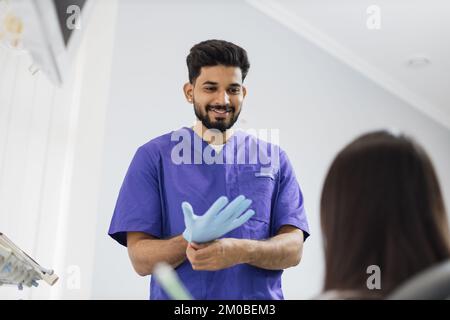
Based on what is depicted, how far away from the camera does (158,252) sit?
4.01 ft

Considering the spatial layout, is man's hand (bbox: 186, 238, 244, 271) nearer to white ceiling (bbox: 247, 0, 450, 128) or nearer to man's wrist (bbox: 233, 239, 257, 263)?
man's wrist (bbox: 233, 239, 257, 263)

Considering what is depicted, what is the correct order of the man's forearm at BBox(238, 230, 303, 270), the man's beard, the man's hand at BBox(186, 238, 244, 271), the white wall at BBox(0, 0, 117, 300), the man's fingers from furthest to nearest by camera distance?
the white wall at BBox(0, 0, 117, 300)
the man's beard
the man's forearm at BBox(238, 230, 303, 270)
the man's hand at BBox(186, 238, 244, 271)
the man's fingers

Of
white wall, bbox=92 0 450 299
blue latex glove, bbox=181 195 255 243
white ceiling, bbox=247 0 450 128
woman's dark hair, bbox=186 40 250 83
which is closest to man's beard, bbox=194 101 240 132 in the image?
woman's dark hair, bbox=186 40 250 83

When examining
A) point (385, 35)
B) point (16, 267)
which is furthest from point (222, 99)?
point (385, 35)

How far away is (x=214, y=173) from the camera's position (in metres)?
1.36

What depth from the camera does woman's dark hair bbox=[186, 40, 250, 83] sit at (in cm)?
142

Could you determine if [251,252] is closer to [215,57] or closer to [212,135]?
[212,135]

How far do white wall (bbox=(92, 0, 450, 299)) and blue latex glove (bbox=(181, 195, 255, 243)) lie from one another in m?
0.70

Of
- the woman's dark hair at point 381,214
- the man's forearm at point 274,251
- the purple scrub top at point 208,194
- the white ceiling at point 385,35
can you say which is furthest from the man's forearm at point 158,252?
the white ceiling at point 385,35

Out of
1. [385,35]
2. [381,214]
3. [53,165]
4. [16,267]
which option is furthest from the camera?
[385,35]

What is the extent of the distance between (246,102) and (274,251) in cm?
80

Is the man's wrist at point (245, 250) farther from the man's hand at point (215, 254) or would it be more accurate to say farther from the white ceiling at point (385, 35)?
the white ceiling at point (385, 35)

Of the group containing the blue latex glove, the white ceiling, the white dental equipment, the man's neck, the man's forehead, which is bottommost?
the white dental equipment

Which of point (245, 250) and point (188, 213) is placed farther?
point (245, 250)
